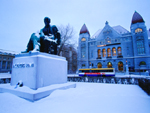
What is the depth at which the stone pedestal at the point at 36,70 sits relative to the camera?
4.34m

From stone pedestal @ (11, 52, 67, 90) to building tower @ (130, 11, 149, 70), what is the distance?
31.3 meters

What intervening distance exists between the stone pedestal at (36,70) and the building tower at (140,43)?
3133 centimetres

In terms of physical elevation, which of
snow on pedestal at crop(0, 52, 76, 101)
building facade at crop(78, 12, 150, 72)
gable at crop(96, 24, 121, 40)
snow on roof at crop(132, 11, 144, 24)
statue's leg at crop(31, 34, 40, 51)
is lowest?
snow on pedestal at crop(0, 52, 76, 101)

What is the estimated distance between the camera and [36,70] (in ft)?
14.1

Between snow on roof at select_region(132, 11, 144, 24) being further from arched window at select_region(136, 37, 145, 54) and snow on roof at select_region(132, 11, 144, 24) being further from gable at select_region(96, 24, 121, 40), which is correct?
gable at select_region(96, 24, 121, 40)

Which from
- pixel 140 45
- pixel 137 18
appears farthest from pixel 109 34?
pixel 140 45

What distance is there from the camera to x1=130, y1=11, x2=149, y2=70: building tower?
28.3 meters

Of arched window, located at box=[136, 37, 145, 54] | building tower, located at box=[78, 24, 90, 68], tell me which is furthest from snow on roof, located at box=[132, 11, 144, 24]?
building tower, located at box=[78, 24, 90, 68]

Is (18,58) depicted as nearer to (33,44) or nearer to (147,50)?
(33,44)

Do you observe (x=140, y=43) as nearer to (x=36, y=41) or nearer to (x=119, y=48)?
→ (x=119, y=48)

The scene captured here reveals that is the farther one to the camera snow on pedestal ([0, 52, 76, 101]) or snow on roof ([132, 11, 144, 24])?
snow on roof ([132, 11, 144, 24])

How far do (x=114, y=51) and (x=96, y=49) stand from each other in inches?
267

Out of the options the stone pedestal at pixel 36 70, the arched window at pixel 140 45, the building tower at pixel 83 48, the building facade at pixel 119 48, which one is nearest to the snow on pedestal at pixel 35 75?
the stone pedestal at pixel 36 70

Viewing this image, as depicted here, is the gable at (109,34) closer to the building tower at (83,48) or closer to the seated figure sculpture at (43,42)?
the building tower at (83,48)
